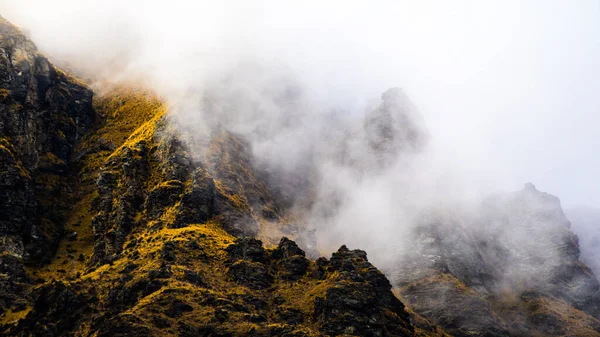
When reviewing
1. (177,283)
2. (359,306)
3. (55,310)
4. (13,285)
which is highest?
(13,285)

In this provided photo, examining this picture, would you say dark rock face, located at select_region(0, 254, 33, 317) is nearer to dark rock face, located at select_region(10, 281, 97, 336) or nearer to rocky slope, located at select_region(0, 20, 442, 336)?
Result: rocky slope, located at select_region(0, 20, 442, 336)

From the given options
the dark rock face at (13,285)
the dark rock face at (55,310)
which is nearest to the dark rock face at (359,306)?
the dark rock face at (55,310)

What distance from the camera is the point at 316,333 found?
149250mm

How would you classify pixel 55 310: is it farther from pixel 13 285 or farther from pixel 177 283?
pixel 177 283

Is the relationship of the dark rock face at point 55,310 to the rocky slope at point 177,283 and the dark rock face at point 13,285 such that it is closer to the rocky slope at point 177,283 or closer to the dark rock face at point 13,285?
the rocky slope at point 177,283

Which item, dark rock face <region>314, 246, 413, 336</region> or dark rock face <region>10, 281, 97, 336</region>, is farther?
dark rock face <region>314, 246, 413, 336</region>

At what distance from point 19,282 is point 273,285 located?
7092 cm

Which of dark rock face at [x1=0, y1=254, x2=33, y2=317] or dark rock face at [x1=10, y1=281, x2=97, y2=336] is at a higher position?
dark rock face at [x1=0, y1=254, x2=33, y2=317]

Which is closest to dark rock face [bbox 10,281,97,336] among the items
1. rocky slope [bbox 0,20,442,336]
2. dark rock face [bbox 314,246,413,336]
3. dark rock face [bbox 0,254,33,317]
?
rocky slope [bbox 0,20,442,336]

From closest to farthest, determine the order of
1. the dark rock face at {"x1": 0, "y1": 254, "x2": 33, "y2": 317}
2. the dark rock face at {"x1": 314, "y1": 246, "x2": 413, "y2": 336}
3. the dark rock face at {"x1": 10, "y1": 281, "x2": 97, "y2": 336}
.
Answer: the dark rock face at {"x1": 10, "y1": 281, "x2": 97, "y2": 336}
the dark rock face at {"x1": 314, "y1": 246, "x2": 413, "y2": 336}
the dark rock face at {"x1": 0, "y1": 254, "x2": 33, "y2": 317}

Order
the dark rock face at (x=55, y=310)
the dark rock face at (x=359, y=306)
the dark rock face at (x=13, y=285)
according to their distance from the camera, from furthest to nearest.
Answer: the dark rock face at (x=13, y=285) → the dark rock face at (x=359, y=306) → the dark rock face at (x=55, y=310)

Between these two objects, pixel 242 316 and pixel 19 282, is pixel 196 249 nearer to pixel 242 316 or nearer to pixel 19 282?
pixel 242 316

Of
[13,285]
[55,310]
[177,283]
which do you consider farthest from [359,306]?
[13,285]

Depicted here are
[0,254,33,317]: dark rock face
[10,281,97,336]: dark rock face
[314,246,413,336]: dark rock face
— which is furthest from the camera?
[0,254,33,317]: dark rock face
